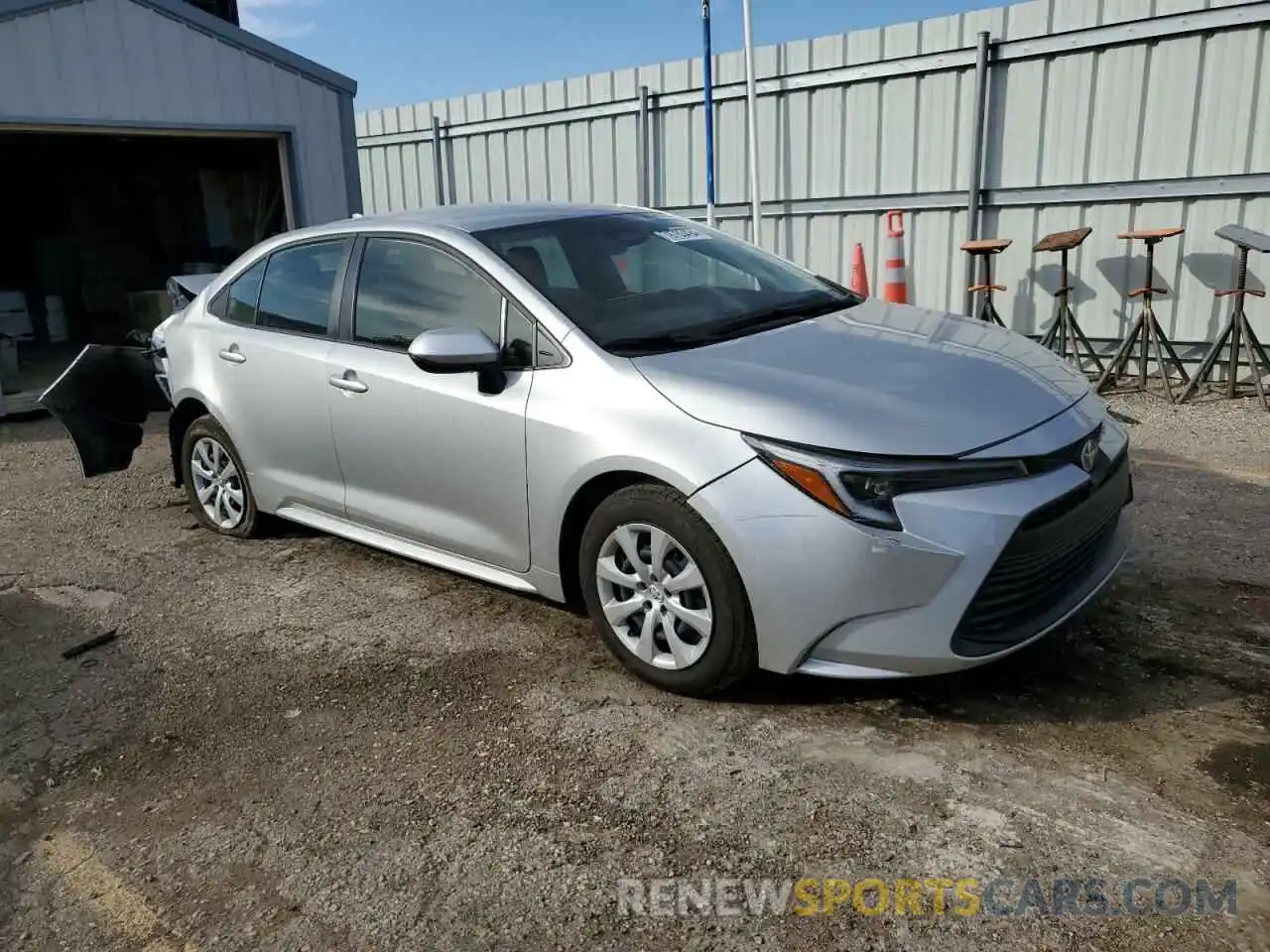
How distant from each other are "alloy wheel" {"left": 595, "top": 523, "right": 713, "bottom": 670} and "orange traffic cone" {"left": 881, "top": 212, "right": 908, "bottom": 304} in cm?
613

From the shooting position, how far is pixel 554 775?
2906 millimetres

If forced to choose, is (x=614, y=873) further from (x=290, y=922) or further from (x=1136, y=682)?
(x=1136, y=682)

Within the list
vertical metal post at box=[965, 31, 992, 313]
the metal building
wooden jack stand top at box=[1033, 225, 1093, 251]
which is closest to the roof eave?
the metal building

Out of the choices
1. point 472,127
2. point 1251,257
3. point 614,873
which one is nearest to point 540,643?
point 614,873

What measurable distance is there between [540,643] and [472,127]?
9.59 meters

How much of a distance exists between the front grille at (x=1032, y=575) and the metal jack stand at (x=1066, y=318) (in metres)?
5.02

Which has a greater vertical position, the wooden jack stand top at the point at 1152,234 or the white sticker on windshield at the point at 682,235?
the white sticker on windshield at the point at 682,235

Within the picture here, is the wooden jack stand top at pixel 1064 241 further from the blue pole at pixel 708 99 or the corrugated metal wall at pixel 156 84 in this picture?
the corrugated metal wall at pixel 156 84

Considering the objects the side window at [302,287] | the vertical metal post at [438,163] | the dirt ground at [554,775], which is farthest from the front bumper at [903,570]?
the vertical metal post at [438,163]

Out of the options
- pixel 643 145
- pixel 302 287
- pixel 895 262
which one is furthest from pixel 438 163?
pixel 302 287

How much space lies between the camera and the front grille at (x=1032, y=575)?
9.29 ft

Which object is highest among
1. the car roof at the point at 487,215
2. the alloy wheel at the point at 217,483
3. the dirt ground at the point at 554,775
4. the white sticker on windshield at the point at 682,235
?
the car roof at the point at 487,215

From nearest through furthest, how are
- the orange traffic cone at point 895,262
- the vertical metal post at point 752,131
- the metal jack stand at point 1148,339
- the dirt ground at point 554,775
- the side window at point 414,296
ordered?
the dirt ground at point 554,775
the side window at point 414,296
the metal jack stand at point 1148,339
the orange traffic cone at point 895,262
the vertical metal post at point 752,131

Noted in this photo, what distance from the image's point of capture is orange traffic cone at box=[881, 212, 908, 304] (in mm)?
8773
